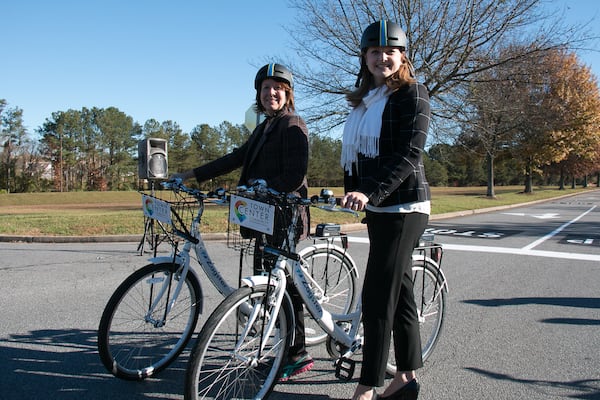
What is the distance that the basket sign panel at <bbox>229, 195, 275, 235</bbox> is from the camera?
2395 mm

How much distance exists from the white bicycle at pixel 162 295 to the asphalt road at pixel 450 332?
16cm

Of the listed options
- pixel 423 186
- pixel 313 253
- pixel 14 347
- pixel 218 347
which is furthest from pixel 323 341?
pixel 14 347

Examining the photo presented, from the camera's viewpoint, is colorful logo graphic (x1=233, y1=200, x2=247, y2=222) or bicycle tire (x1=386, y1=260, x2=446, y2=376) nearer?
colorful logo graphic (x1=233, y1=200, x2=247, y2=222)

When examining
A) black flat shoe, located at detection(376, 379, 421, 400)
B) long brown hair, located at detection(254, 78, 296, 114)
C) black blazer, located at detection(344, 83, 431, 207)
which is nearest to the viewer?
black blazer, located at detection(344, 83, 431, 207)

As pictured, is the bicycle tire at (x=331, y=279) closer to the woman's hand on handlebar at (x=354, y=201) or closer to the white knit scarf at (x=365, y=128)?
the white knit scarf at (x=365, y=128)

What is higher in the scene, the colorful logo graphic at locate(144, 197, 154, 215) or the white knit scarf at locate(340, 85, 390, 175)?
the white knit scarf at locate(340, 85, 390, 175)

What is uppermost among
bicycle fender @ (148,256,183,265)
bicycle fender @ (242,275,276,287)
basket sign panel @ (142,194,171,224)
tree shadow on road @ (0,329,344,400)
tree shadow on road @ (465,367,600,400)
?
basket sign panel @ (142,194,171,224)

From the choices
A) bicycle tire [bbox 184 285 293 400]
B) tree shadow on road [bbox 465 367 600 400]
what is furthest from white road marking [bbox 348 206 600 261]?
bicycle tire [bbox 184 285 293 400]

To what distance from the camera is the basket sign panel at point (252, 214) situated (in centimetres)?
239

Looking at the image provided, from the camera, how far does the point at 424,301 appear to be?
10.9 ft

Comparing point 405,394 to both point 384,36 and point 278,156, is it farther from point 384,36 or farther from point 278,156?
point 384,36

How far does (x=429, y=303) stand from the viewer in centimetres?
334

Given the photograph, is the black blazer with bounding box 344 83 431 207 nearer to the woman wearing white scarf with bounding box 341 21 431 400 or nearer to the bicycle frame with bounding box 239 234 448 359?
the woman wearing white scarf with bounding box 341 21 431 400

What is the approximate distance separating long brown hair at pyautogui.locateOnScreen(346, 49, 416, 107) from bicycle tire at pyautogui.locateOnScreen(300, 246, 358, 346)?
119cm
